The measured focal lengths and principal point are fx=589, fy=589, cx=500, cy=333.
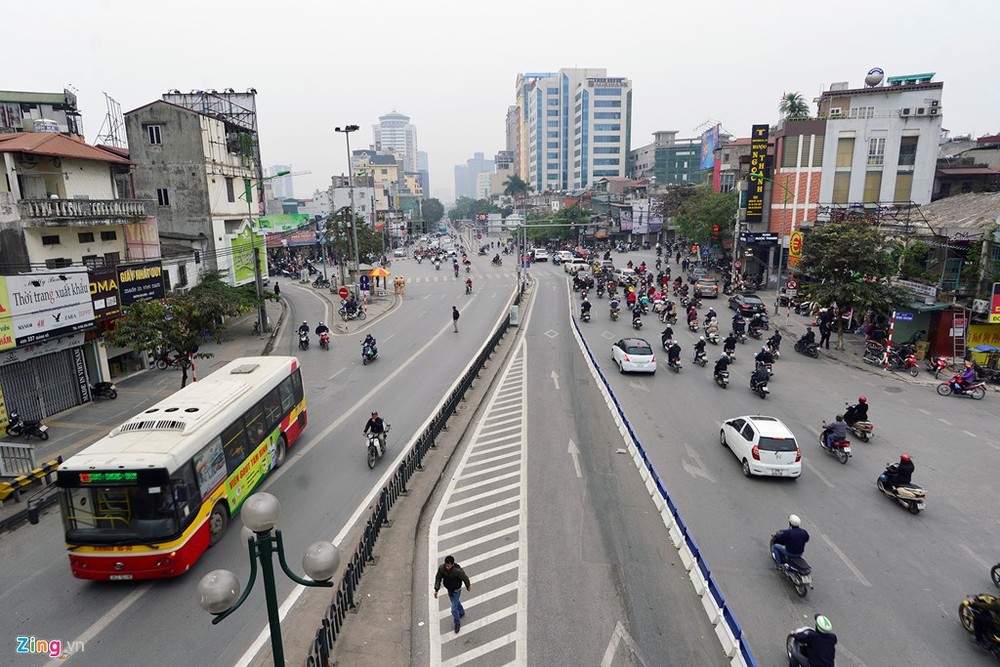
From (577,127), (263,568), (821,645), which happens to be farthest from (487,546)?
(577,127)

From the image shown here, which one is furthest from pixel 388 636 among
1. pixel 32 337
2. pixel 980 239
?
pixel 980 239

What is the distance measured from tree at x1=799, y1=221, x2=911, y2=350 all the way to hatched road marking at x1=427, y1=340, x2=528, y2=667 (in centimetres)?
1870

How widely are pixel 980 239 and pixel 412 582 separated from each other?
97.7 feet

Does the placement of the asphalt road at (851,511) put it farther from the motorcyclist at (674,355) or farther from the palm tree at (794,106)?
the palm tree at (794,106)

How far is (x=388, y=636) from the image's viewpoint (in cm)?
968

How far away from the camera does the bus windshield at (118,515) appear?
1051 centimetres

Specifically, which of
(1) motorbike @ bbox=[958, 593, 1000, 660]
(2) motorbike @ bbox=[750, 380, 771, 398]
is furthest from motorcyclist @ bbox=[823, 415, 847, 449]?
(1) motorbike @ bbox=[958, 593, 1000, 660]

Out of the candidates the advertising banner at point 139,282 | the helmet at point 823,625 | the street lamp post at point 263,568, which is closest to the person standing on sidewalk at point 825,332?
the helmet at point 823,625

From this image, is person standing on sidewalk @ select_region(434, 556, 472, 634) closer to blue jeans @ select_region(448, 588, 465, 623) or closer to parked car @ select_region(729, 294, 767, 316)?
blue jeans @ select_region(448, 588, 465, 623)

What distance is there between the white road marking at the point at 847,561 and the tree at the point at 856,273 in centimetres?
1941

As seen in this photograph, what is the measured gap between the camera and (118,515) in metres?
10.6

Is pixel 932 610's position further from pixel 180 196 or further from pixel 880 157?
pixel 880 157

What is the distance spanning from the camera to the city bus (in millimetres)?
10461

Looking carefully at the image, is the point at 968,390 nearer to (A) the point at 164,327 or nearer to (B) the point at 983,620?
(B) the point at 983,620
